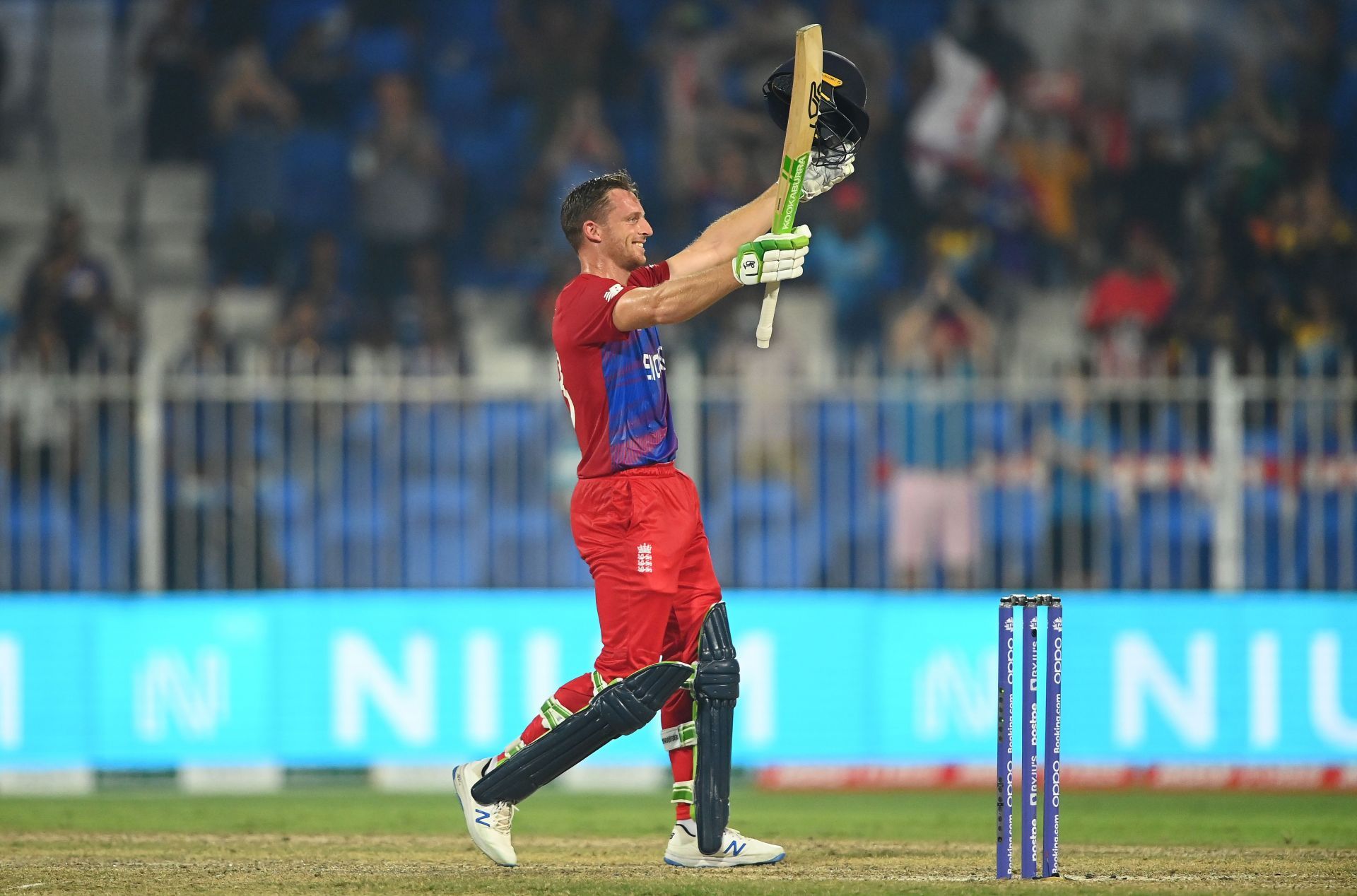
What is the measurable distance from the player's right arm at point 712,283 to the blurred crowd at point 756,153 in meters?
8.62

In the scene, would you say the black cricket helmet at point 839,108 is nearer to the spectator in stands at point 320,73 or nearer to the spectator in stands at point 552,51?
the spectator in stands at point 552,51

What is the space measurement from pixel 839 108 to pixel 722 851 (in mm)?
2553

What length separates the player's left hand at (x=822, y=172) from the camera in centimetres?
660

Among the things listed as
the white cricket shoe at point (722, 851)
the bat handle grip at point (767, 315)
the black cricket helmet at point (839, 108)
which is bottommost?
the white cricket shoe at point (722, 851)

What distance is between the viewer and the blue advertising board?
10.7 meters

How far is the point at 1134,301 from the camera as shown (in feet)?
50.2

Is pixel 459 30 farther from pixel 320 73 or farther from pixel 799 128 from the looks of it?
pixel 799 128

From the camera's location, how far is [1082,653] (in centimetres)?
1075

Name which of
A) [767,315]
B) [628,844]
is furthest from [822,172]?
[628,844]

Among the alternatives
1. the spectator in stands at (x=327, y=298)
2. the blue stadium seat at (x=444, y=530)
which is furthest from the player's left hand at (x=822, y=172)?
the spectator in stands at (x=327, y=298)

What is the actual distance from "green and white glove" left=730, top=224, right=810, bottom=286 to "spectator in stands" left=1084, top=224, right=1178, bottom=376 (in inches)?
359

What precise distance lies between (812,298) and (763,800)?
231 inches

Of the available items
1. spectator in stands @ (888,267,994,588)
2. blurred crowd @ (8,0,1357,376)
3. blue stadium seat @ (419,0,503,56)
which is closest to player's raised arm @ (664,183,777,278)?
spectator in stands @ (888,267,994,588)

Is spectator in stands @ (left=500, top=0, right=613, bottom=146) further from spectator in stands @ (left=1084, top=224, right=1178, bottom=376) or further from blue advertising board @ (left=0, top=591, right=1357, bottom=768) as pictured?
blue advertising board @ (left=0, top=591, right=1357, bottom=768)
